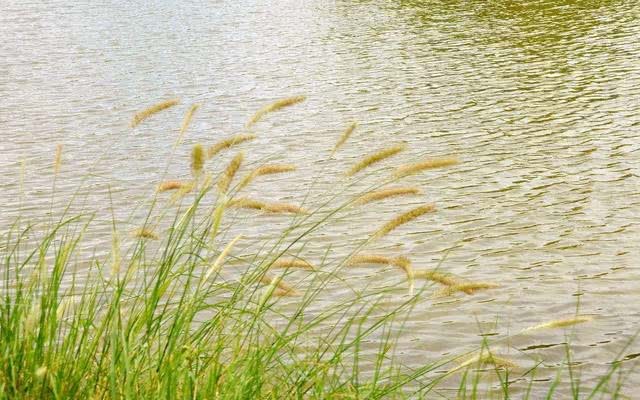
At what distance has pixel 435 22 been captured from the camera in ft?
72.4

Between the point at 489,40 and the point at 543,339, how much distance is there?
522 inches

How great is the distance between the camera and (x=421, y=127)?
42.2 ft

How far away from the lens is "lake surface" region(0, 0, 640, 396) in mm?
7473

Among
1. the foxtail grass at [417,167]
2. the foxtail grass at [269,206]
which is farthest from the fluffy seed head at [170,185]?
the foxtail grass at [417,167]

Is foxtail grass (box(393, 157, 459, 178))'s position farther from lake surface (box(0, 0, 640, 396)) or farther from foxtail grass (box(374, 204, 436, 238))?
→ lake surface (box(0, 0, 640, 396))

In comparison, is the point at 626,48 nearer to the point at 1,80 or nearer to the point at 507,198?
the point at 507,198

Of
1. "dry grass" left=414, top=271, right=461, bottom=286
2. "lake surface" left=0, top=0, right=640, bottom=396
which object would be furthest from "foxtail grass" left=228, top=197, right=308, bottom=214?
"lake surface" left=0, top=0, right=640, bottom=396

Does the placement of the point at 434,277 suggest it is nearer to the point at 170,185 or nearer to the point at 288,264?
the point at 288,264

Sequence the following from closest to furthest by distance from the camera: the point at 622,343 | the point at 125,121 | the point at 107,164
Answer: the point at 622,343
the point at 107,164
the point at 125,121

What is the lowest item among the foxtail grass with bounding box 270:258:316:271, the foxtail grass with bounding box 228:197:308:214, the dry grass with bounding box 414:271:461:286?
the dry grass with bounding box 414:271:461:286

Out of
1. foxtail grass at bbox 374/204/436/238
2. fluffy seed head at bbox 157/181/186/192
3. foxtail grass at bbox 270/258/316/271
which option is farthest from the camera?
fluffy seed head at bbox 157/181/186/192

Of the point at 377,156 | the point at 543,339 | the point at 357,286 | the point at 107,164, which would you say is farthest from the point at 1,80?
the point at 377,156

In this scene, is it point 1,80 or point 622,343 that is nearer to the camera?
point 622,343

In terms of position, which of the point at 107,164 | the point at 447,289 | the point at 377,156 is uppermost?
the point at 377,156
